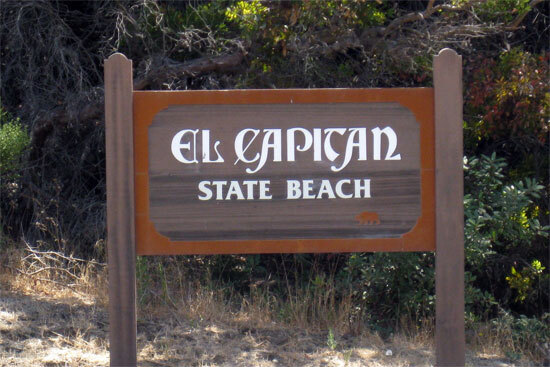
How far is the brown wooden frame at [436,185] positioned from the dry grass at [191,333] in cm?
161

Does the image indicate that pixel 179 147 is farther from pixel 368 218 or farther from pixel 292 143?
pixel 368 218

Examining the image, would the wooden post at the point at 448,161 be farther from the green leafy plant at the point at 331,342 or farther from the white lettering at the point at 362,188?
the green leafy plant at the point at 331,342

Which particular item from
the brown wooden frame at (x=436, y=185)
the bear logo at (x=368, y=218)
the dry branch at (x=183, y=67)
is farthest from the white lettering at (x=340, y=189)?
the dry branch at (x=183, y=67)

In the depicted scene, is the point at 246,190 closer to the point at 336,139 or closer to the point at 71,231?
the point at 336,139

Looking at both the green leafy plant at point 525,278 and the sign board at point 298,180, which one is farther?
the green leafy plant at point 525,278

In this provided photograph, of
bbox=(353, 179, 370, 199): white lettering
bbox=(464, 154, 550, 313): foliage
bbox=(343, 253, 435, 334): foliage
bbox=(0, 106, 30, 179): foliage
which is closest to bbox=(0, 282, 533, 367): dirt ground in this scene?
bbox=(343, 253, 435, 334): foliage

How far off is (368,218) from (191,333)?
2.53m

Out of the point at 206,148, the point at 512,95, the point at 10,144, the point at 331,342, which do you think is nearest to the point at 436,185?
the point at 206,148

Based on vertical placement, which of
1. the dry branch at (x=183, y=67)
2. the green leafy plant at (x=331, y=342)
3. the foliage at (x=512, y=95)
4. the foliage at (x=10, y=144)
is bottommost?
the green leafy plant at (x=331, y=342)

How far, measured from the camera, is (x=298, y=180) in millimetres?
3430

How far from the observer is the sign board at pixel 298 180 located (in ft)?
11.2

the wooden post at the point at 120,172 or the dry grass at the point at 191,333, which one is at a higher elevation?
the wooden post at the point at 120,172

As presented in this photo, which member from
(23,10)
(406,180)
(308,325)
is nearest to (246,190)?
(406,180)

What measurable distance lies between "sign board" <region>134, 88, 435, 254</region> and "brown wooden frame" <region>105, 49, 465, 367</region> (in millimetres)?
34
